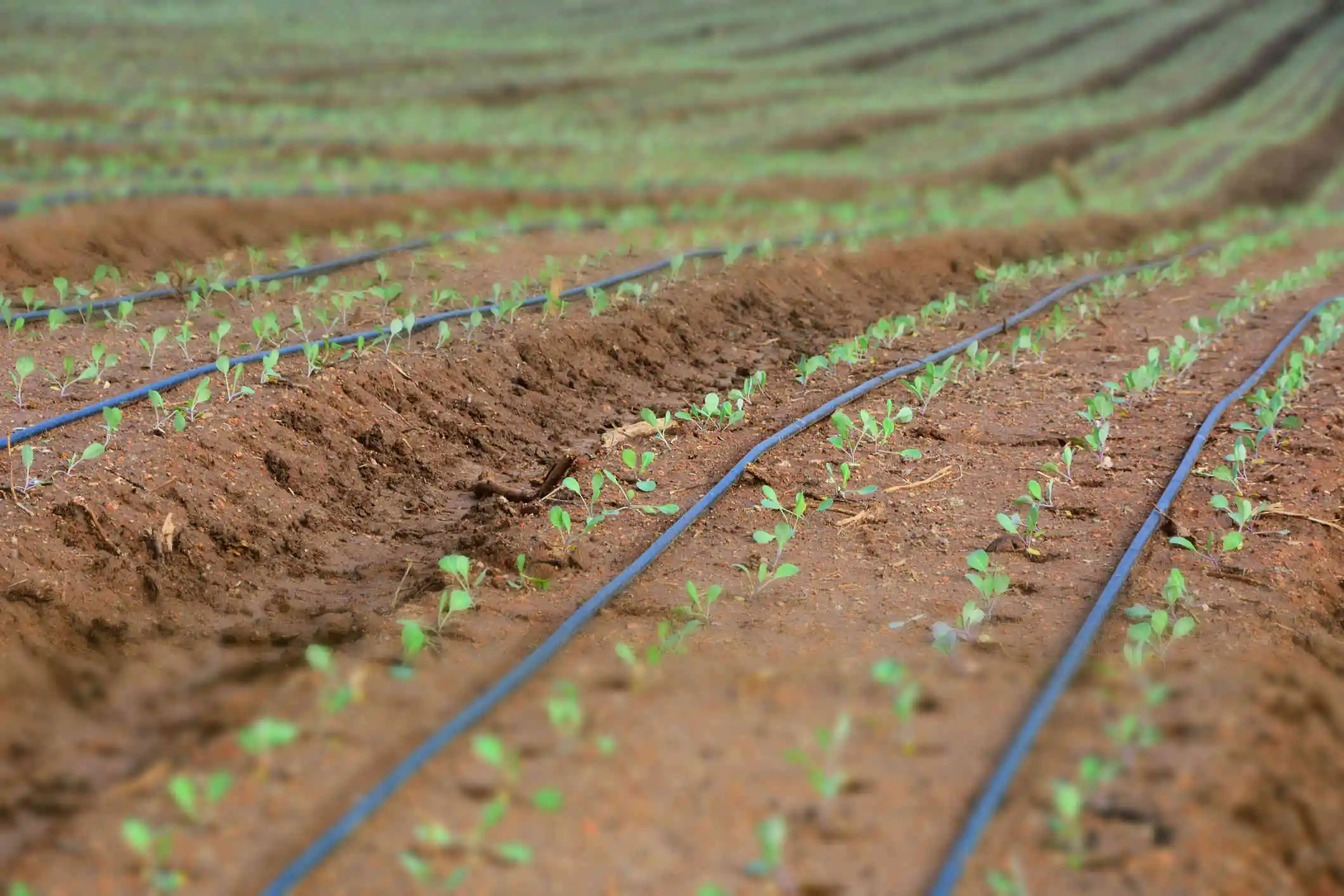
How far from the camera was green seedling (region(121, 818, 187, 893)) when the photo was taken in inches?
101

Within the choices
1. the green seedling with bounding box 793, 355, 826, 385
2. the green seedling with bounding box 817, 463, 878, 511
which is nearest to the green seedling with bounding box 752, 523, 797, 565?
the green seedling with bounding box 817, 463, 878, 511

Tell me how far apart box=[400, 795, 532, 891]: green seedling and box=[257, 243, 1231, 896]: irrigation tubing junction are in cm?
16

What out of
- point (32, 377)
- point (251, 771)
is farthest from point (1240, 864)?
point (32, 377)

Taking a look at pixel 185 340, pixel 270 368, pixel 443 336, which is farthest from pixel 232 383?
pixel 443 336

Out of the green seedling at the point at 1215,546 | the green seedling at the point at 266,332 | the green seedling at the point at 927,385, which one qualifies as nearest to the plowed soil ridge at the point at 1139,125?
the green seedling at the point at 927,385

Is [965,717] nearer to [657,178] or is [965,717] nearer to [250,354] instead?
[250,354]

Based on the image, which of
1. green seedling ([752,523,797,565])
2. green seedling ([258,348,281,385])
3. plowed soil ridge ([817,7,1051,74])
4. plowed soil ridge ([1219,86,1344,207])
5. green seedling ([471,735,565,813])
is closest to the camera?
green seedling ([471,735,565,813])

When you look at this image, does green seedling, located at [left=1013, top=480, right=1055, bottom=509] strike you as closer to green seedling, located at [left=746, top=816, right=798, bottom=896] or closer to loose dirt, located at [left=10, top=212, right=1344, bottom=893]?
loose dirt, located at [left=10, top=212, right=1344, bottom=893]

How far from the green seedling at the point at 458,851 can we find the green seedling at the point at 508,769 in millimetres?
105

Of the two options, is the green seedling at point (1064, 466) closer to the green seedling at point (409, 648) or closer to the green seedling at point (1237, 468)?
the green seedling at point (1237, 468)

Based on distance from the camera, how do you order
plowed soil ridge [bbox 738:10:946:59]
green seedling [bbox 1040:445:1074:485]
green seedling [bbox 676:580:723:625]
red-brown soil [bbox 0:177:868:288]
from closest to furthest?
green seedling [bbox 676:580:723:625]
green seedling [bbox 1040:445:1074:485]
red-brown soil [bbox 0:177:868:288]
plowed soil ridge [bbox 738:10:946:59]

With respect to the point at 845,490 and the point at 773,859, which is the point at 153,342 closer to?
the point at 845,490

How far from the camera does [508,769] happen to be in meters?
2.92

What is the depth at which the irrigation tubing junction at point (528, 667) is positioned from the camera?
2.64 m
